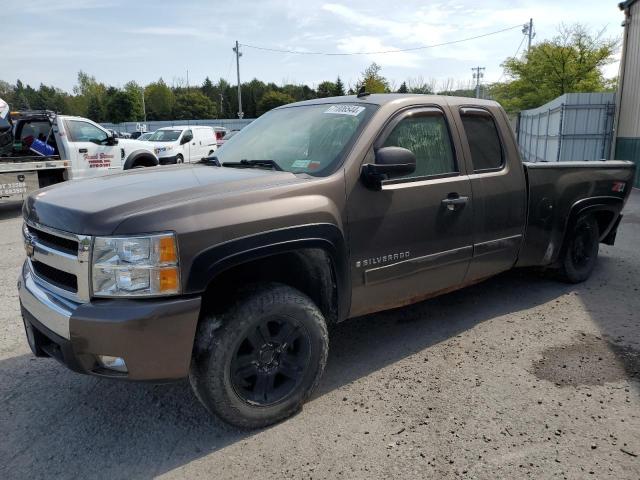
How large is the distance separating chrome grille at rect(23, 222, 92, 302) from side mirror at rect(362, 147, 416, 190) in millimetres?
1627

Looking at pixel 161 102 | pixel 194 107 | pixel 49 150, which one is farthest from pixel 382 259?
pixel 161 102

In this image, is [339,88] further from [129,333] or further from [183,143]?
[129,333]

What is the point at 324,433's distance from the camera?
277 centimetres

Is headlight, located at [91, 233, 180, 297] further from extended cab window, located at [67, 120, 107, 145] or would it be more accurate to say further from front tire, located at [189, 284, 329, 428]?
extended cab window, located at [67, 120, 107, 145]

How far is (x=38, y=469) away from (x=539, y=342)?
3399mm

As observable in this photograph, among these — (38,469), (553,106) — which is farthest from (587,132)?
(38,469)

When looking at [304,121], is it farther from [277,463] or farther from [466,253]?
[277,463]

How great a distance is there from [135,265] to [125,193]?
538 mm

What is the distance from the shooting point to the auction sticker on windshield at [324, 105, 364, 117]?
3447 millimetres

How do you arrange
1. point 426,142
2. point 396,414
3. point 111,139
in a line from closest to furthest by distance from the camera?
point 396,414, point 426,142, point 111,139

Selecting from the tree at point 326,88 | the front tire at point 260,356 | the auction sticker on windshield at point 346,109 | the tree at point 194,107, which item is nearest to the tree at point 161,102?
the tree at point 194,107

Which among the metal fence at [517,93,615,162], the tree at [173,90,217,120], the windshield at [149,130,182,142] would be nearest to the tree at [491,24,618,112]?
the metal fence at [517,93,615,162]

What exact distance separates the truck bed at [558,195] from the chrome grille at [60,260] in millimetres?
3410

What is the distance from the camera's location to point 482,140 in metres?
4.05
